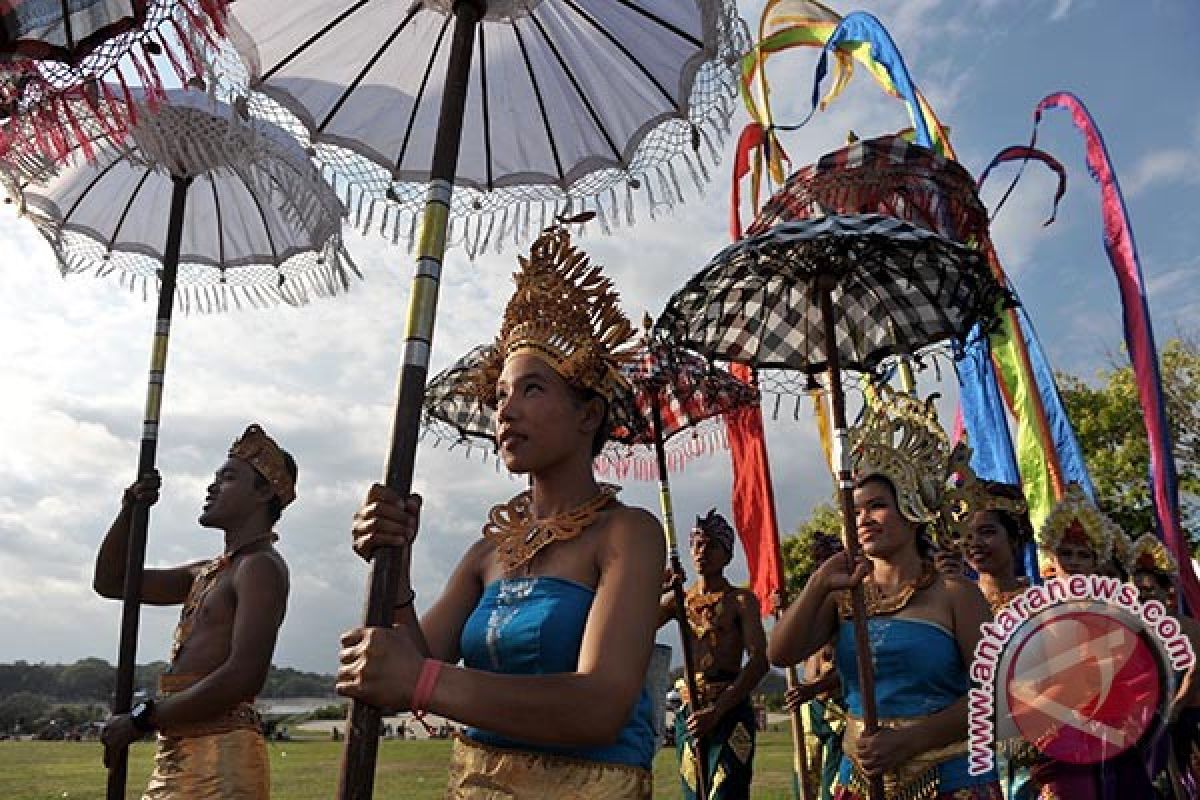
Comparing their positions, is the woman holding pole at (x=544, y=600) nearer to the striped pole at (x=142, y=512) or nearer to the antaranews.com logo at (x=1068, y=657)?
the antaranews.com logo at (x=1068, y=657)

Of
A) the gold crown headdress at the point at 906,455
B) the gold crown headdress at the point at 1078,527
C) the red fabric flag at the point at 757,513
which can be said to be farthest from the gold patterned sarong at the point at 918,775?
the red fabric flag at the point at 757,513

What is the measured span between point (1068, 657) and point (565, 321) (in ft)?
6.72

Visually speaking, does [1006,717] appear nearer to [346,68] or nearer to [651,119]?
[651,119]

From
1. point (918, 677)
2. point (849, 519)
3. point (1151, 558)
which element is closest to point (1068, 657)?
point (918, 677)

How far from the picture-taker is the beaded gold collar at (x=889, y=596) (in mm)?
3854

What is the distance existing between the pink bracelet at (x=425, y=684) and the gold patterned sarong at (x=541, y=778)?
0.41 metres

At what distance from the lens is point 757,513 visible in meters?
9.01

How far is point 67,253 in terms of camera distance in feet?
18.6

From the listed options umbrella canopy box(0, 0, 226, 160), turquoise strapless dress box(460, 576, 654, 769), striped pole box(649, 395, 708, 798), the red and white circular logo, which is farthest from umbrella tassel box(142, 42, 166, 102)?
striped pole box(649, 395, 708, 798)

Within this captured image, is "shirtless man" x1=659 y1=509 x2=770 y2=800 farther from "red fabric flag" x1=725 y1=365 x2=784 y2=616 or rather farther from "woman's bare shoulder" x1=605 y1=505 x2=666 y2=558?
"woman's bare shoulder" x1=605 y1=505 x2=666 y2=558

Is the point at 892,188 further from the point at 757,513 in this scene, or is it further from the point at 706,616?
the point at 757,513

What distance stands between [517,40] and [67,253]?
12.1 feet

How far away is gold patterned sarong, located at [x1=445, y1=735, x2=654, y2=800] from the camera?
7.23 feet

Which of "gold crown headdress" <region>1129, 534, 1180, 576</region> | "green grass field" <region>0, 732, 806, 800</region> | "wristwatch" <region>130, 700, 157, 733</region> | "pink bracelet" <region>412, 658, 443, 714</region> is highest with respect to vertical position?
"gold crown headdress" <region>1129, 534, 1180, 576</region>
